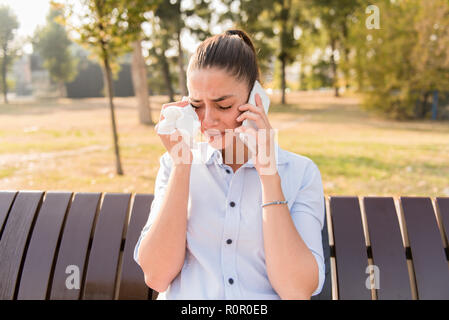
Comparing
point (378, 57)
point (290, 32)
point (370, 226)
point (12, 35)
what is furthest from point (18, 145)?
point (12, 35)

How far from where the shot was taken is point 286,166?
2.05 meters

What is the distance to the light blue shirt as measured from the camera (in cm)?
185

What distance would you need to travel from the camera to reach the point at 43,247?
8.06 ft

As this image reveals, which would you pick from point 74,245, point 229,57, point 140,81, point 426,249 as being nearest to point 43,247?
point 74,245

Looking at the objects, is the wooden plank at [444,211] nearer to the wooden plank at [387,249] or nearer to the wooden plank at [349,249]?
the wooden plank at [387,249]

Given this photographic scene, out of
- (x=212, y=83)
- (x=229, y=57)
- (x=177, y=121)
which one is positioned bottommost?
(x=177, y=121)

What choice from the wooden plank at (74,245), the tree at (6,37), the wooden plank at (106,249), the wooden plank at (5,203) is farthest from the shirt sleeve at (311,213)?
the tree at (6,37)

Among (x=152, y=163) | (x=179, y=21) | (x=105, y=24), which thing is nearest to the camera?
(x=105, y=24)

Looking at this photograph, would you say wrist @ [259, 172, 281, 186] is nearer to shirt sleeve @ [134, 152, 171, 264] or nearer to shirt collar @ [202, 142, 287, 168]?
shirt collar @ [202, 142, 287, 168]

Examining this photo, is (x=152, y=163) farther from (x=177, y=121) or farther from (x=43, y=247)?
(x=177, y=121)

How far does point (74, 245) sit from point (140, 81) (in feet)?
55.3

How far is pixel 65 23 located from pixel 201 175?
6.82 metres

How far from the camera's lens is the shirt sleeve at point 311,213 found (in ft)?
6.06

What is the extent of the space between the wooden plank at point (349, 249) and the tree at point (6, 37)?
39939 millimetres
